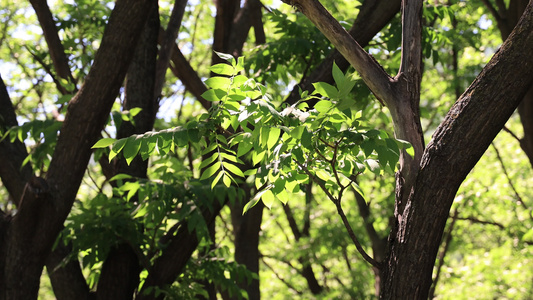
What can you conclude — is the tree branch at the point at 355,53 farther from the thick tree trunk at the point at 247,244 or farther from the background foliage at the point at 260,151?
the thick tree trunk at the point at 247,244

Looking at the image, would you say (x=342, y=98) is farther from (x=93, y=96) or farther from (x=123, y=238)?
(x=123, y=238)

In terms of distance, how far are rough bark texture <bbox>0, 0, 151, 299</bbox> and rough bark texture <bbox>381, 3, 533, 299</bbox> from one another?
2427 mm

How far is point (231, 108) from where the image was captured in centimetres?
262

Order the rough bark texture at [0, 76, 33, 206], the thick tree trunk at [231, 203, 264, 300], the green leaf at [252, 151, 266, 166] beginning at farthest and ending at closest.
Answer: the thick tree trunk at [231, 203, 264, 300]
the rough bark texture at [0, 76, 33, 206]
the green leaf at [252, 151, 266, 166]

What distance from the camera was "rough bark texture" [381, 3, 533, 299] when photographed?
102 inches

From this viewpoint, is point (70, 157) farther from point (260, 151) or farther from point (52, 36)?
point (260, 151)

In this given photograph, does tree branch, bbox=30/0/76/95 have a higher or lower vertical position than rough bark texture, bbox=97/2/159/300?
higher

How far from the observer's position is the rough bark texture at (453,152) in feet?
8.46

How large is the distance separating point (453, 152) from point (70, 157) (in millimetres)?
2740

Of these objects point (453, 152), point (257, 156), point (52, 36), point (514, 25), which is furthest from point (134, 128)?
point (514, 25)

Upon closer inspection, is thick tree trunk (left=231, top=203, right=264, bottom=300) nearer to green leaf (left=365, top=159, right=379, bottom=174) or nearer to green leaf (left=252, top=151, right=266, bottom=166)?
green leaf (left=252, top=151, right=266, bottom=166)

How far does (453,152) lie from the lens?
2.61m

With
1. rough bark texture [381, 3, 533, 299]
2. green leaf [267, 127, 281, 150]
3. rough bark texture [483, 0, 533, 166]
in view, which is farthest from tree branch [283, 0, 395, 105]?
rough bark texture [483, 0, 533, 166]

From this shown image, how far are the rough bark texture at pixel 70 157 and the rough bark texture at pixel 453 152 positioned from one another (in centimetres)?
243
